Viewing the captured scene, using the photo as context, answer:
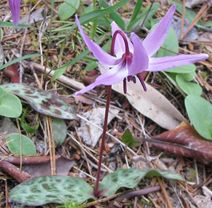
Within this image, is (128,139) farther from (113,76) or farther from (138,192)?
(113,76)

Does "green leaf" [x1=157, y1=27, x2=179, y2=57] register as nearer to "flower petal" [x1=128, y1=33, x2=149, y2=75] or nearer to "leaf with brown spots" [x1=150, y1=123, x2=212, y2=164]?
"leaf with brown spots" [x1=150, y1=123, x2=212, y2=164]

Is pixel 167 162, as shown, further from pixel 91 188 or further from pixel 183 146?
pixel 91 188

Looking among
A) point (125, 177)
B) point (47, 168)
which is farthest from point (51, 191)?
point (125, 177)

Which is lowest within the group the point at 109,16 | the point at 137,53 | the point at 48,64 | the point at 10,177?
the point at 10,177

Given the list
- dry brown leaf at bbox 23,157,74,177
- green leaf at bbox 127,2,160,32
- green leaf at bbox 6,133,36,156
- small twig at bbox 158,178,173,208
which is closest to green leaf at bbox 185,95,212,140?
small twig at bbox 158,178,173,208

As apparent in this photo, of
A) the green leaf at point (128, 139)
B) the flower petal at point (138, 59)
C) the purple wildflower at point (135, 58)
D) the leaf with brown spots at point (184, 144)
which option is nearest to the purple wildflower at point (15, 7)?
the purple wildflower at point (135, 58)

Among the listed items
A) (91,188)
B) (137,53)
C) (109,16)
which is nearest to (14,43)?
(109,16)
